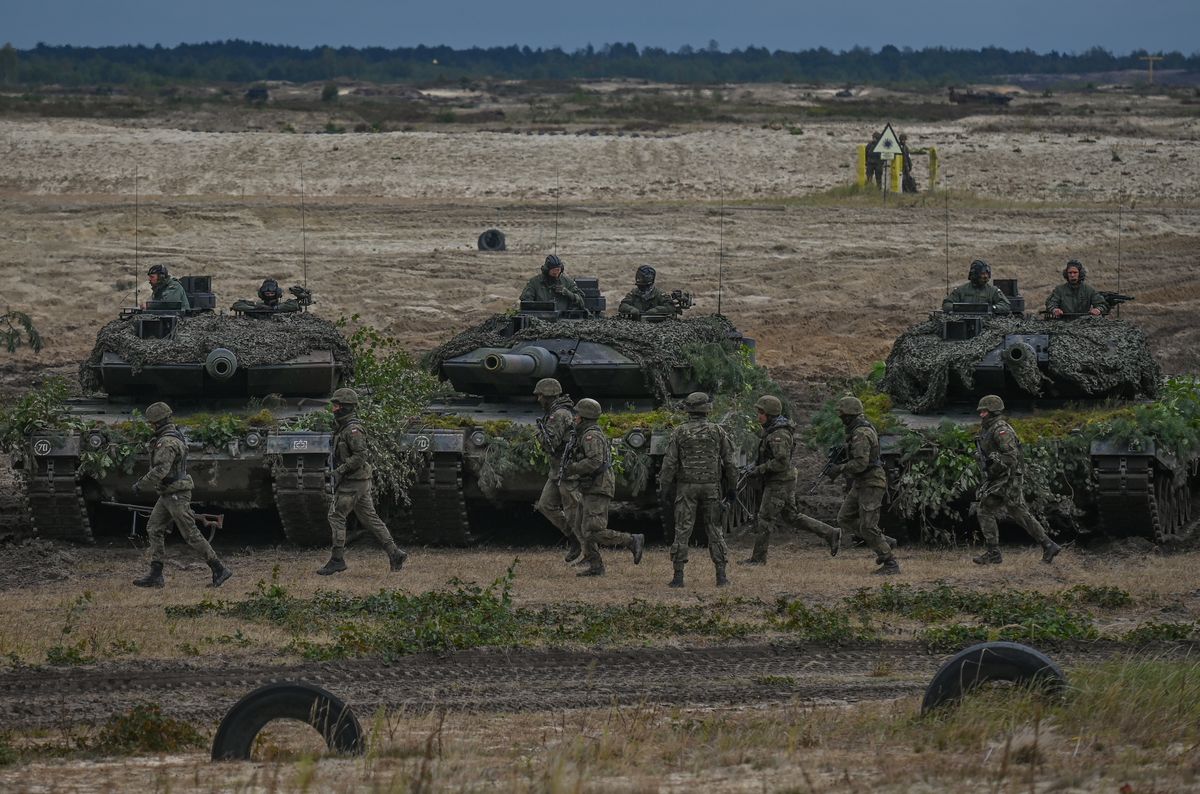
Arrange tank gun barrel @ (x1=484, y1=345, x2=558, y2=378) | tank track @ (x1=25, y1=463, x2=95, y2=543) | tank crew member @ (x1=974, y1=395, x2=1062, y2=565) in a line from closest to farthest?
tank crew member @ (x1=974, y1=395, x2=1062, y2=565) < tank track @ (x1=25, y1=463, x2=95, y2=543) < tank gun barrel @ (x1=484, y1=345, x2=558, y2=378)

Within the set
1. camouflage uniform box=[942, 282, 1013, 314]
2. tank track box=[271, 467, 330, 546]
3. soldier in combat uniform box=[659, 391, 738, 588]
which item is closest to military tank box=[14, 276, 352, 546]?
tank track box=[271, 467, 330, 546]

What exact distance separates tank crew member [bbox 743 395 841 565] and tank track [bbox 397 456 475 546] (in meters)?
2.37

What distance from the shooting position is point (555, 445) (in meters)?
16.5

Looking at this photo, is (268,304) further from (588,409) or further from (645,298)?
(588,409)

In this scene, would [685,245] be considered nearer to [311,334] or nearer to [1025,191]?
[1025,191]

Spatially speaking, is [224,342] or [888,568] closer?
[888,568]

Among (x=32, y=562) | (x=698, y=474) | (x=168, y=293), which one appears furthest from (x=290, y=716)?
(x=168, y=293)

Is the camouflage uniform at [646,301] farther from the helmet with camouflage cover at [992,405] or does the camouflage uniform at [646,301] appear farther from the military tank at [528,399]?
the helmet with camouflage cover at [992,405]

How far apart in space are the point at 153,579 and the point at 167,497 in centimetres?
60

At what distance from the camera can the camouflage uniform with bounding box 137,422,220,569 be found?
620 inches

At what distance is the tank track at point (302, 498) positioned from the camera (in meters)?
17.4

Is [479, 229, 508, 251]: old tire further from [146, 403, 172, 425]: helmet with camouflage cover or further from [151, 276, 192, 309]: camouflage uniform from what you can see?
[146, 403, 172, 425]: helmet with camouflage cover

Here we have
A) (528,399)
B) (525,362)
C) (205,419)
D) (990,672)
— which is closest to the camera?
(990,672)

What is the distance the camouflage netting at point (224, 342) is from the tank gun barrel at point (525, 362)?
5.75 ft
